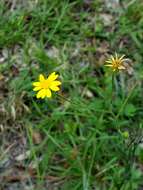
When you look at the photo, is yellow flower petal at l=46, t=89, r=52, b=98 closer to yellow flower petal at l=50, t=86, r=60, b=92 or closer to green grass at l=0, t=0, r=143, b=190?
yellow flower petal at l=50, t=86, r=60, b=92

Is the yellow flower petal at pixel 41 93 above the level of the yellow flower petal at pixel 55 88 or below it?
below

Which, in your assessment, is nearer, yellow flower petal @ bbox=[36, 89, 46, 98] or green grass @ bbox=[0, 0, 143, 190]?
yellow flower petal @ bbox=[36, 89, 46, 98]

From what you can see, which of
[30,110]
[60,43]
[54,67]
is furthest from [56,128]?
[60,43]

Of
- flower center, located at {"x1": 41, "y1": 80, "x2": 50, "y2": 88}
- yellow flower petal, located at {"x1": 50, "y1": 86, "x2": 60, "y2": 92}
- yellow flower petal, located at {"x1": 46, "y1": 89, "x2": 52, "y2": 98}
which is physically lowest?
yellow flower petal, located at {"x1": 46, "y1": 89, "x2": 52, "y2": 98}

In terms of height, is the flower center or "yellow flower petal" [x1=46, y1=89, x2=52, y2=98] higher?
the flower center

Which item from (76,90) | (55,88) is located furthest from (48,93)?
(76,90)

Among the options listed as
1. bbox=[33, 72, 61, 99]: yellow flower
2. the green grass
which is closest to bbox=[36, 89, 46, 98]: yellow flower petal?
bbox=[33, 72, 61, 99]: yellow flower

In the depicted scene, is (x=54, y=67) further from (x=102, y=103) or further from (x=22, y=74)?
(x=102, y=103)

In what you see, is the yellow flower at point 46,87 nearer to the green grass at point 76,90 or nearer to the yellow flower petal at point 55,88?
the yellow flower petal at point 55,88

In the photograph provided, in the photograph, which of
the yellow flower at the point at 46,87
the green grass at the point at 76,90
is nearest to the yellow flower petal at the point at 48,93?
the yellow flower at the point at 46,87

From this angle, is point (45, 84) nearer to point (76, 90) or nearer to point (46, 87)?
point (46, 87)
